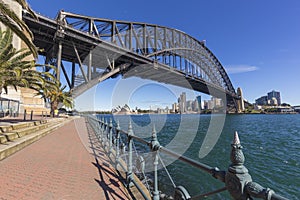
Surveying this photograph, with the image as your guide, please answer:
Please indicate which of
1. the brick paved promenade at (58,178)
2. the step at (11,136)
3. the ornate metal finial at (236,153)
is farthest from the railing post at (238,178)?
the step at (11,136)

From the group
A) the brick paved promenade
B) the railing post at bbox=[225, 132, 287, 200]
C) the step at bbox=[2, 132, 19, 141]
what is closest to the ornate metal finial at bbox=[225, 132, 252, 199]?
the railing post at bbox=[225, 132, 287, 200]

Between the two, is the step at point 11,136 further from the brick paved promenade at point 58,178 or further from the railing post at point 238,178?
the railing post at point 238,178

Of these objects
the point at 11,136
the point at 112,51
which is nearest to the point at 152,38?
the point at 112,51

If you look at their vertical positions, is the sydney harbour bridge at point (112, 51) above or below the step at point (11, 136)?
above

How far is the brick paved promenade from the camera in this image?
326 cm

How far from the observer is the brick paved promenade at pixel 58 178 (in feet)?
10.7

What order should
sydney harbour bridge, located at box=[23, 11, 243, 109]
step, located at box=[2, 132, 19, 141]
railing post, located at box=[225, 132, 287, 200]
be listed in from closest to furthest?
railing post, located at box=[225, 132, 287, 200]
step, located at box=[2, 132, 19, 141]
sydney harbour bridge, located at box=[23, 11, 243, 109]

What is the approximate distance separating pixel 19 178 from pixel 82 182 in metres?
1.42

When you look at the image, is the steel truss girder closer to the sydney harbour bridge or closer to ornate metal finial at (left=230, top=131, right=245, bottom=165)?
the sydney harbour bridge

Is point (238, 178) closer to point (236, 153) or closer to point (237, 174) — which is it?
point (237, 174)

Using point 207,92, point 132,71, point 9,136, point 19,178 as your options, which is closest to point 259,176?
point 19,178

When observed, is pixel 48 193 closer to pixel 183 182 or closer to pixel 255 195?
pixel 255 195

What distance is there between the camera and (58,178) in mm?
3992

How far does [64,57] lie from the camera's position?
4303cm
